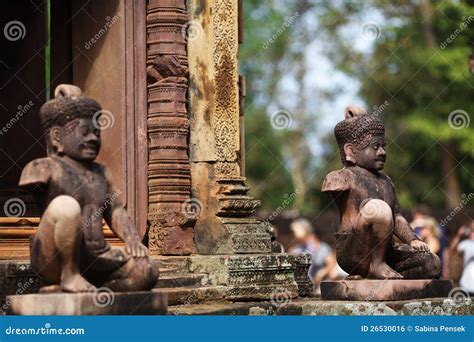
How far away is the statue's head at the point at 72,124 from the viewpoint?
10836 mm

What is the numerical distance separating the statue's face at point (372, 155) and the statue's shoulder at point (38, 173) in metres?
3.28

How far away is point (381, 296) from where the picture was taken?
12.4 meters

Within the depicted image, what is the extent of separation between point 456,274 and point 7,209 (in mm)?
14633

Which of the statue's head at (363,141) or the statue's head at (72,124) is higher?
the statue's head at (363,141)

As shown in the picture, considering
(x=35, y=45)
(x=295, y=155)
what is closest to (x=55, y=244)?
(x=35, y=45)

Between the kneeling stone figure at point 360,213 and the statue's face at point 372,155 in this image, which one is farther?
the statue's face at point 372,155

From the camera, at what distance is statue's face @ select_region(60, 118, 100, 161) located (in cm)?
1085

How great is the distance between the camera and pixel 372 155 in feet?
42.0

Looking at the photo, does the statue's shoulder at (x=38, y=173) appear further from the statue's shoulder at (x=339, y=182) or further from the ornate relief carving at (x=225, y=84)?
the ornate relief carving at (x=225, y=84)

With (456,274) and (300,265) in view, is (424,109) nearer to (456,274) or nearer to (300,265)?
(456,274)

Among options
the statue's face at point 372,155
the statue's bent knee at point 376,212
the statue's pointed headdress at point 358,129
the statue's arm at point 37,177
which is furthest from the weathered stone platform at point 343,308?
the statue's arm at point 37,177

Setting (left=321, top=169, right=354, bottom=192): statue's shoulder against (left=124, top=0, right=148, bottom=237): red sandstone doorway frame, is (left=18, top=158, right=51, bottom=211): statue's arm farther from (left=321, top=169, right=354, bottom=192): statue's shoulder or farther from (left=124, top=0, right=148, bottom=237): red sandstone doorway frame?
(left=124, top=0, right=148, bottom=237): red sandstone doorway frame

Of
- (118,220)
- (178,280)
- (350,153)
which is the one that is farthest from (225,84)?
(118,220)

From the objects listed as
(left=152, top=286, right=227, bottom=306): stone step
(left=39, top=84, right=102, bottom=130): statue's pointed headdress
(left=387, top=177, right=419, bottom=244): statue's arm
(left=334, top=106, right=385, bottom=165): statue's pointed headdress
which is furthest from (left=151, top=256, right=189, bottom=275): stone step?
(left=39, top=84, right=102, bottom=130): statue's pointed headdress
